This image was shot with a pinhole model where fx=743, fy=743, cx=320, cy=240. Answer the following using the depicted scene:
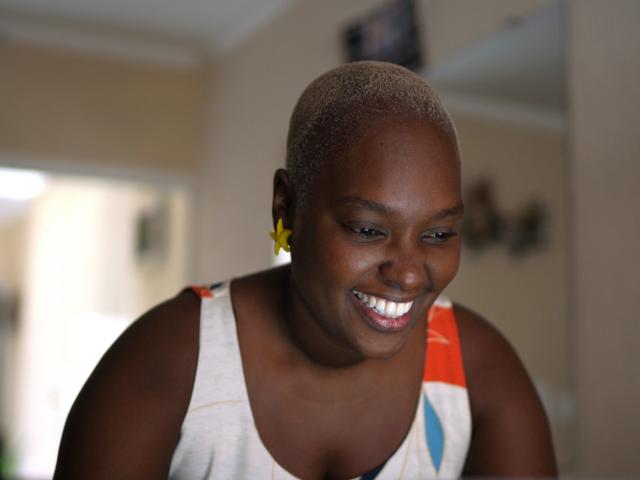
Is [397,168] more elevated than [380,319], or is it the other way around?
[397,168]

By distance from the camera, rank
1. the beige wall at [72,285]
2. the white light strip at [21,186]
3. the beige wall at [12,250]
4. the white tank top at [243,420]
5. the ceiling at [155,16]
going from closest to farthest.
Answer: the white tank top at [243,420] < the beige wall at [72,285] < the ceiling at [155,16] < the white light strip at [21,186] < the beige wall at [12,250]

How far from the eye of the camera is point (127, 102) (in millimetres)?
3104

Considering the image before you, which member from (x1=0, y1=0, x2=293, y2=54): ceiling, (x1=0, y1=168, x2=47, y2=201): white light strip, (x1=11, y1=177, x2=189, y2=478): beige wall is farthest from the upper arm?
(x1=0, y1=168, x2=47, y2=201): white light strip

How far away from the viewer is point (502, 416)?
75cm

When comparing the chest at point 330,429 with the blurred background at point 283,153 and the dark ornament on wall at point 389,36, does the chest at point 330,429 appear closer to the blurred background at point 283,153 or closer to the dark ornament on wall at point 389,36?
the blurred background at point 283,153

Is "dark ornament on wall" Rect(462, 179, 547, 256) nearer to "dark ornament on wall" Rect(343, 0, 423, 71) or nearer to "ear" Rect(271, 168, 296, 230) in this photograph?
"dark ornament on wall" Rect(343, 0, 423, 71)

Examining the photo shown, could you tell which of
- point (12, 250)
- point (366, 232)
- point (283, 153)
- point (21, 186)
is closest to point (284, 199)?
point (366, 232)

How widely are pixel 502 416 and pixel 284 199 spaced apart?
12.5 inches

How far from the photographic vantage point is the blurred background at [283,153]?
1.24 m

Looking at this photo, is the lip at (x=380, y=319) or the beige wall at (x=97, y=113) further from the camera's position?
the beige wall at (x=97, y=113)

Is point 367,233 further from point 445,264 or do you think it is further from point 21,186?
point 21,186

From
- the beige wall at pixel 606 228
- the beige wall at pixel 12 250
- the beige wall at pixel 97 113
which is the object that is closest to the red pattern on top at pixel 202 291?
the beige wall at pixel 606 228

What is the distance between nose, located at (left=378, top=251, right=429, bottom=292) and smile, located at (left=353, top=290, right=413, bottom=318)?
2 cm

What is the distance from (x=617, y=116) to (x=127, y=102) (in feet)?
7.50
